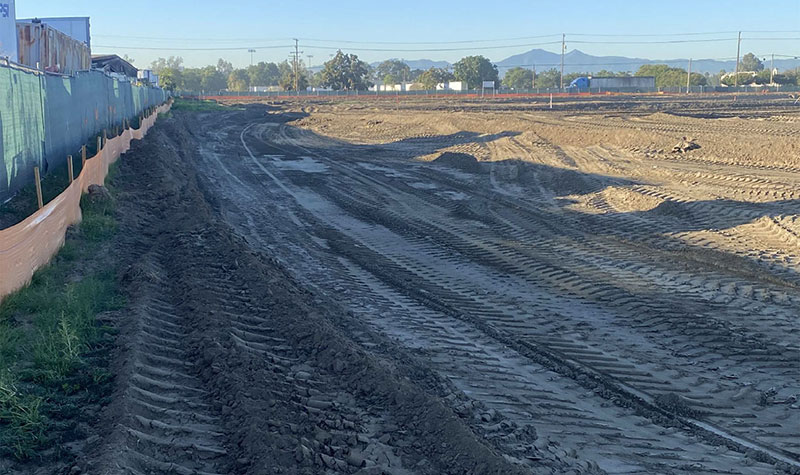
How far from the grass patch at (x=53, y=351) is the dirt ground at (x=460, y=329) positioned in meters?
0.29

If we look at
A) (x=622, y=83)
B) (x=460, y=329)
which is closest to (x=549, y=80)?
(x=622, y=83)

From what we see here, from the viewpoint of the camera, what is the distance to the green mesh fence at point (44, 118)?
11.9 m

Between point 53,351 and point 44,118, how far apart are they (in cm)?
1010

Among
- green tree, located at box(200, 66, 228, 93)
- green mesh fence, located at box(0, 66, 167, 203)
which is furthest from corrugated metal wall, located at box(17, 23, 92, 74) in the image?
green tree, located at box(200, 66, 228, 93)

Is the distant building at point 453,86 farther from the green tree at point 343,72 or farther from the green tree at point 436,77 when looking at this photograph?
the green tree at point 343,72

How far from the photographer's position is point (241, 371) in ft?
20.2

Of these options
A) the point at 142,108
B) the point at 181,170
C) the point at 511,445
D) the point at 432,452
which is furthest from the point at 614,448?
the point at 142,108

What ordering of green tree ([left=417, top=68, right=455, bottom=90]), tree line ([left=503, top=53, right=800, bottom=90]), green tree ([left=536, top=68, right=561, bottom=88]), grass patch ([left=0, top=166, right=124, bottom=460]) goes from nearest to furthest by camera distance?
grass patch ([left=0, top=166, right=124, bottom=460]) → tree line ([left=503, top=53, right=800, bottom=90]) → green tree ([left=417, top=68, right=455, bottom=90]) → green tree ([left=536, top=68, right=561, bottom=88])

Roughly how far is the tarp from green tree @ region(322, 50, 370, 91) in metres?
119

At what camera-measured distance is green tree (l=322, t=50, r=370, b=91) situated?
130m

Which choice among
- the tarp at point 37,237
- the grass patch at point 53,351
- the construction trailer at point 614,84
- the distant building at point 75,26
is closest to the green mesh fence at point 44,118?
the tarp at point 37,237

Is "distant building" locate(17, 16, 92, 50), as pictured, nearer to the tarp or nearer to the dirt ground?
the dirt ground

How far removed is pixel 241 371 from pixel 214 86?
190 metres

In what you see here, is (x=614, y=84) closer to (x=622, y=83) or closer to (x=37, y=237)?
(x=622, y=83)
